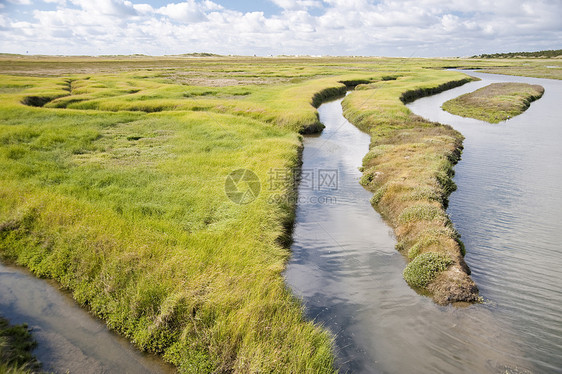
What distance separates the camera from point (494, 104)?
50.4 meters

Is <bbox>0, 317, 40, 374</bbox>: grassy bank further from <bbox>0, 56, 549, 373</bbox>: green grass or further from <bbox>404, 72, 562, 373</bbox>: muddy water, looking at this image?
<bbox>404, 72, 562, 373</bbox>: muddy water

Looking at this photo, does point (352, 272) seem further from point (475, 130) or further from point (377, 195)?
point (475, 130)

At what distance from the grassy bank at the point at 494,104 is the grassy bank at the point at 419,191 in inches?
491

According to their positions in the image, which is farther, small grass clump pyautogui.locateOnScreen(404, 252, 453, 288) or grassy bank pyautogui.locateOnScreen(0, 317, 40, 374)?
small grass clump pyautogui.locateOnScreen(404, 252, 453, 288)

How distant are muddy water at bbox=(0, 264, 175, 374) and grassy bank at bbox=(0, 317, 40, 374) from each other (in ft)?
0.67

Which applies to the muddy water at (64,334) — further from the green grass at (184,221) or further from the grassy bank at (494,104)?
the grassy bank at (494,104)

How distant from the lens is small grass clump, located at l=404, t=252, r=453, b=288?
12.0 m

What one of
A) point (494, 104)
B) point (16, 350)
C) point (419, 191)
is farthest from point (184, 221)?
point (494, 104)

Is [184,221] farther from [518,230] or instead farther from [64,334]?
[518,230]

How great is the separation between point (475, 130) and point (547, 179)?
54.4ft

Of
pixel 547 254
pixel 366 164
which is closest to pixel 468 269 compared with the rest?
pixel 547 254

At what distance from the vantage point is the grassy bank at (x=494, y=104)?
44.7 metres

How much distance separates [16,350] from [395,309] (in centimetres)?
1096

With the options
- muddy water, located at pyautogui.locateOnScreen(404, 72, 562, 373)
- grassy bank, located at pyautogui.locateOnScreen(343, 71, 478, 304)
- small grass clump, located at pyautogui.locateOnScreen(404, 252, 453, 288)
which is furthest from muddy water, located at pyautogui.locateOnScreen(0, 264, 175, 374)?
muddy water, located at pyautogui.locateOnScreen(404, 72, 562, 373)
